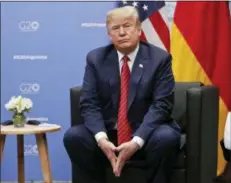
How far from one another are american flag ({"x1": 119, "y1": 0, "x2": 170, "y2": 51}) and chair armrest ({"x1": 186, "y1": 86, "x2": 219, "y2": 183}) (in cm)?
116

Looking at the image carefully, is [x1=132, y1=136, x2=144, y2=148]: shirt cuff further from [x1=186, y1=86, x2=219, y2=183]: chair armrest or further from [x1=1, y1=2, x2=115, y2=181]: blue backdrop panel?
[x1=1, y1=2, x2=115, y2=181]: blue backdrop panel

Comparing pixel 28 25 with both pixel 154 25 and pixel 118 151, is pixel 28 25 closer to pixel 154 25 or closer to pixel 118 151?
pixel 154 25

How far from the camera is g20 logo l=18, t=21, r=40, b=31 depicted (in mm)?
3639

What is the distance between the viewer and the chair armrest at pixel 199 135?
8.06ft

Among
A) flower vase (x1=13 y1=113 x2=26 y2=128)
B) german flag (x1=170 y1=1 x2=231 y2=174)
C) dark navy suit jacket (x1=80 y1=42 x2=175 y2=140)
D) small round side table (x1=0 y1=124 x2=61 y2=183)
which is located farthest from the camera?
german flag (x1=170 y1=1 x2=231 y2=174)

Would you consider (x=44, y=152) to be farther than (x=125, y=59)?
Yes

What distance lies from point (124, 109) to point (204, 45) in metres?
1.37

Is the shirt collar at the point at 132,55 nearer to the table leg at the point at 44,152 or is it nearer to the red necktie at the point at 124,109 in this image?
the red necktie at the point at 124,109

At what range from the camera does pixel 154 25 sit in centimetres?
360

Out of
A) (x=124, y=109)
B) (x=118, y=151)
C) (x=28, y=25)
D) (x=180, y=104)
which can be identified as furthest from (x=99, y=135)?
(x=28, y=25)

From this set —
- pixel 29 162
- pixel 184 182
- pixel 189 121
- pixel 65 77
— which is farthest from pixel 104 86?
pixel 29 162

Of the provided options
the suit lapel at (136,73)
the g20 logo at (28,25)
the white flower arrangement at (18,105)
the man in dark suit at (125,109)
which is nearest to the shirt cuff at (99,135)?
the man in dark suit at (125,109)

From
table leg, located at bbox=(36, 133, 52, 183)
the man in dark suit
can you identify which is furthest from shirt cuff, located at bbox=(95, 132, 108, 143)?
table leg, located at bbox=(36, 133, 52, 183)

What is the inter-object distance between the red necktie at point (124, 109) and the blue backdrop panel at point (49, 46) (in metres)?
1.16
